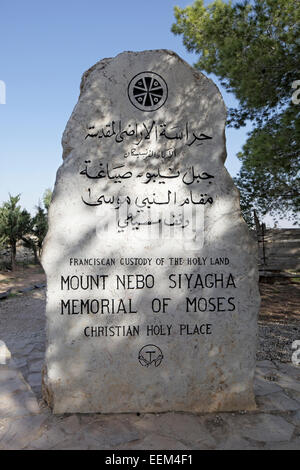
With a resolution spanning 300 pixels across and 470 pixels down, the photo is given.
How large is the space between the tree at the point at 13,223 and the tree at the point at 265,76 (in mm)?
11192

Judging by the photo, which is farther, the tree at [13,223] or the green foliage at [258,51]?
the tree at [13,223]

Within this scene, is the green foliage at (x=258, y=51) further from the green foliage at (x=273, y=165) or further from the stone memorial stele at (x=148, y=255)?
the stone memorial stele at (x=148, y=255)

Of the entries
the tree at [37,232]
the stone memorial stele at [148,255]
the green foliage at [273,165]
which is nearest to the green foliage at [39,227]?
the tree at [37,232]

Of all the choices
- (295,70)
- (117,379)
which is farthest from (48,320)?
(295,70)

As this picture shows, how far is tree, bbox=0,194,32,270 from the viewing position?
50.2 feet

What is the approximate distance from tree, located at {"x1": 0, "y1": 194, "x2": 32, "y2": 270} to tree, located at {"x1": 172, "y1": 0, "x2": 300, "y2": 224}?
1119 cm

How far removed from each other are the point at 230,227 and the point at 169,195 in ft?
2.17

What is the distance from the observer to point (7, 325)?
681 centimetres

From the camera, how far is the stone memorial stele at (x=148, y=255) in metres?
3.08

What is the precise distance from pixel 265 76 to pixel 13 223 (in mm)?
12660

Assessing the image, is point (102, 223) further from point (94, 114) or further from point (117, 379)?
point (117, 379)

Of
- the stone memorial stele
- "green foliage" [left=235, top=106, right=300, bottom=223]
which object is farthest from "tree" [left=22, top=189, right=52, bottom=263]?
the stone memorial stele

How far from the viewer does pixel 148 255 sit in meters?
3.17

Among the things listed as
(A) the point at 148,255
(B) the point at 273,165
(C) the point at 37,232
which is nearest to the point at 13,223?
(C) the point at 37,232
